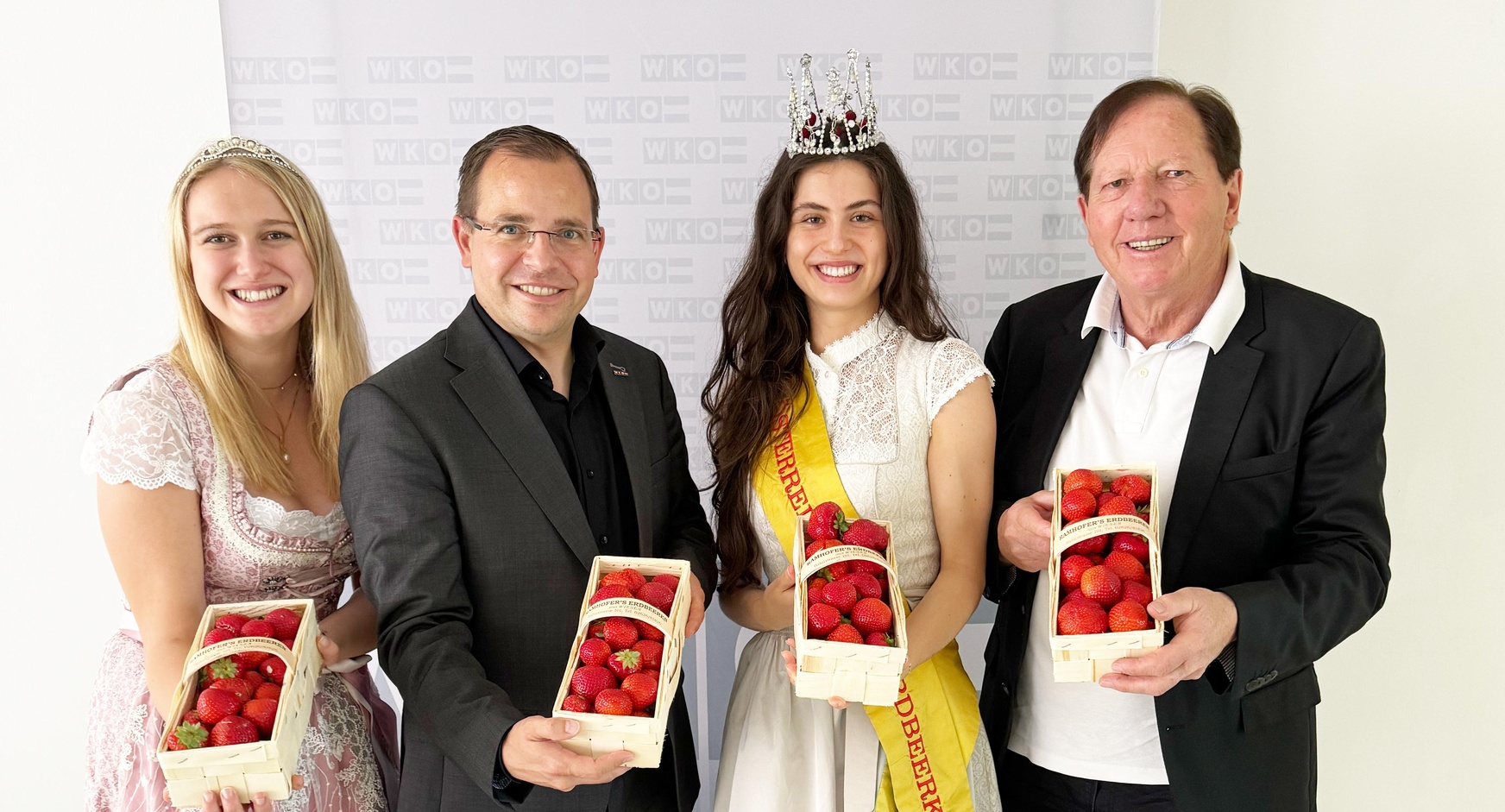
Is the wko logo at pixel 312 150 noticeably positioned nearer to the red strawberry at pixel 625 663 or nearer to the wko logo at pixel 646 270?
the wko logo at pixel 646 270

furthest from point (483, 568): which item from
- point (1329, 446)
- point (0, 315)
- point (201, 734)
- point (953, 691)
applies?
point (0, 315)

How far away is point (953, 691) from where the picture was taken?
2328mm

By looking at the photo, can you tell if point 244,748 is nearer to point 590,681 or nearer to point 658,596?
point 590,681

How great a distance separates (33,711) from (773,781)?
310cm

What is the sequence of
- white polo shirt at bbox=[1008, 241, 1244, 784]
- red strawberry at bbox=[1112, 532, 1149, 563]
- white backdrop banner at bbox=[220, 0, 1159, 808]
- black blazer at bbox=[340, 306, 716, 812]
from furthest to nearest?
white backdrop banner at bbox=[220, 0, 1159, 808] < white polo shirt at bbox=[1008, 241, 1244, 784] < black blazer at bbox=[340, 306, 716, 812] < red strawberry at bbox=[1112, 532, 1149, 563]

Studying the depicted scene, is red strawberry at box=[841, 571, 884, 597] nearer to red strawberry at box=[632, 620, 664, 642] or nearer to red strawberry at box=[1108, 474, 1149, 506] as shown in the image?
red strawberry at box=[632, 620, 664, 642]

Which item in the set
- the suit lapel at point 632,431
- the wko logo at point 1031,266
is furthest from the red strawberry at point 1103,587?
the wko logo at point 1031,266

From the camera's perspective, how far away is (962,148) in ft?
11.5

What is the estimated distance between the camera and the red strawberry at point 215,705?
1.69 meters

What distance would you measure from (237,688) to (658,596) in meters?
0.76

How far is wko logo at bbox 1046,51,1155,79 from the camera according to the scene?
3451mm

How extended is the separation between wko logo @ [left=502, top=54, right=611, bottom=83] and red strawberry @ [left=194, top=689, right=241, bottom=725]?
237 centimetres

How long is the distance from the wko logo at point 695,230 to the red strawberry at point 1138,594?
212 cm

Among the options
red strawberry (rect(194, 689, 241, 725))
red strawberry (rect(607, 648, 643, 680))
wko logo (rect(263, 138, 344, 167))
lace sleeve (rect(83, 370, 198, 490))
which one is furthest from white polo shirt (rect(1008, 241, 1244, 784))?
wko logo (rect(263, 138, 344, 167))
